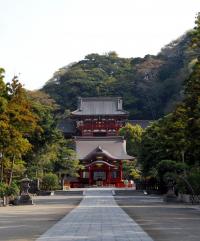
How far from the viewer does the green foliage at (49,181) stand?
2152 inches

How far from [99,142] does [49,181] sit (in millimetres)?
28892

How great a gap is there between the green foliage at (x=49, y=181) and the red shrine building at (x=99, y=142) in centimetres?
1804

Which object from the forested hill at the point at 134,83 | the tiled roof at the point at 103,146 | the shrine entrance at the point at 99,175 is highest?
the forested hill at the point at 134,83

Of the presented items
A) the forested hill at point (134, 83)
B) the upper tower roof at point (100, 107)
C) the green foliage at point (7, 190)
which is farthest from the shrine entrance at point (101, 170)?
the green foliage at point (7, 190)

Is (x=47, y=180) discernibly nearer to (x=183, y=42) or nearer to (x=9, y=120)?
(x=9, y=120)

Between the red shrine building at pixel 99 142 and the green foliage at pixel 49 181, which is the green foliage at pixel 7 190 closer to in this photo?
the green foliage at pixel 49 181

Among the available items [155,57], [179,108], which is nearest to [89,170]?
[179,108]

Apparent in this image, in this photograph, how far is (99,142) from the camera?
273ft

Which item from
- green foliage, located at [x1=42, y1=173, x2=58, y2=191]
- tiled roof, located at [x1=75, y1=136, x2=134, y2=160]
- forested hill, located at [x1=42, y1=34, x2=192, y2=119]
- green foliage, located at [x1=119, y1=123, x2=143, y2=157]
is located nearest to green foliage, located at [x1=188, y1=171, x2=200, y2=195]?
green foliage, located at [x1=42, y1=173, x2=58, y2=191]

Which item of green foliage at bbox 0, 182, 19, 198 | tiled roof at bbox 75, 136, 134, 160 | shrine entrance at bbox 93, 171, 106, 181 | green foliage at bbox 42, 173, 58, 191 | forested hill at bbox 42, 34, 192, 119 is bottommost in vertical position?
green foliage at bbox 0, 182, 19, 198

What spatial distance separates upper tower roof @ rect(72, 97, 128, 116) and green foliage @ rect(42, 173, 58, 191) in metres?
31.5

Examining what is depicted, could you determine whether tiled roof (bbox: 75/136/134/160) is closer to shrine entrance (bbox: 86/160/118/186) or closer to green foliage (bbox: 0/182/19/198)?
shrine entrance (bbox: 86/160/118/186)

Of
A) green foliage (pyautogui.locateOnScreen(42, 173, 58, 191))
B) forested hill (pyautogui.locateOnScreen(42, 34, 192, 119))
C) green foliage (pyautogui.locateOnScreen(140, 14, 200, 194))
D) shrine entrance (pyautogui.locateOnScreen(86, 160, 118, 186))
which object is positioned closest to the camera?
green foliage (pyautogui.locateOnScreen(140, 14, 200, 194))

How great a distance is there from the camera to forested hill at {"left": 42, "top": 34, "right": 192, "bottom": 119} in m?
106
